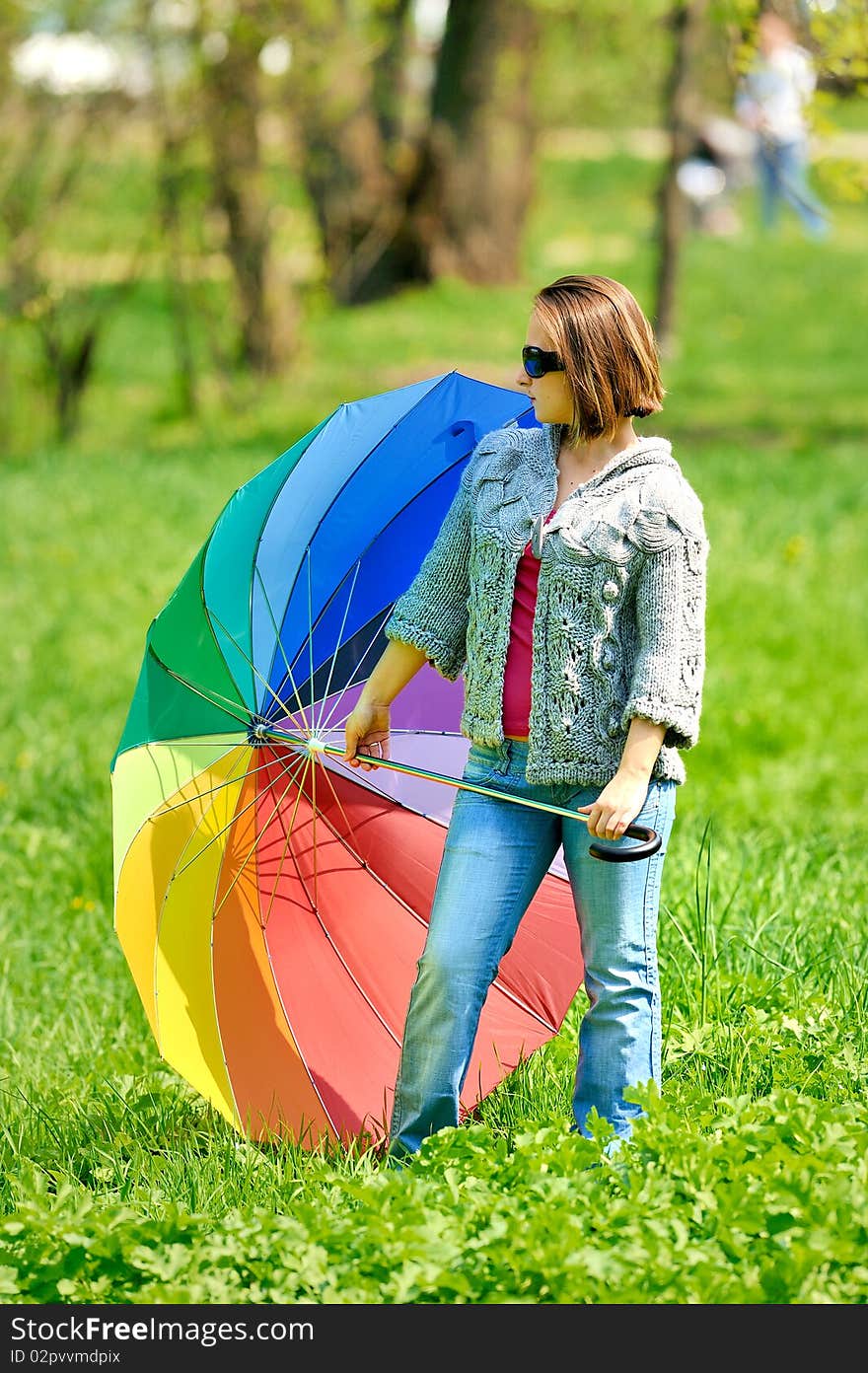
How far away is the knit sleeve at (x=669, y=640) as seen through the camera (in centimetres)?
282

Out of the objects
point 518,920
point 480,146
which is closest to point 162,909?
point 518,920

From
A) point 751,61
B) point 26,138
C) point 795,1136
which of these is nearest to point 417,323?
point 26,138

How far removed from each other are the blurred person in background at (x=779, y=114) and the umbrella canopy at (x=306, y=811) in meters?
3.30

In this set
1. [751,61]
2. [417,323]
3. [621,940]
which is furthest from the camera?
[417,323]

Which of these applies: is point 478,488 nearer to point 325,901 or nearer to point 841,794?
point 325,901

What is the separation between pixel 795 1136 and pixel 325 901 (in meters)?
1.19

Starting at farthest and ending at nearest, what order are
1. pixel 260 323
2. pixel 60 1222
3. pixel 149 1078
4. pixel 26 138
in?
pixel 260 323
pixel 26 138
pixel 149 1078
pixel 60 1222

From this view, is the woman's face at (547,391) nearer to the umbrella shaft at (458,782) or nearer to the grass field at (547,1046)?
the umbrella shaft at (458,782)

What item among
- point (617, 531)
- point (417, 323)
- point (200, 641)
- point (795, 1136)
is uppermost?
point (417, 323)

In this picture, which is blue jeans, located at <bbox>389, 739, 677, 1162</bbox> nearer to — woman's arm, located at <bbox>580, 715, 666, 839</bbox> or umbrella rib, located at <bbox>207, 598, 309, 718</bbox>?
woman's arm, located at <bbox>580, 715, 666, 839</bbox>

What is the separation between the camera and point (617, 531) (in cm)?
284

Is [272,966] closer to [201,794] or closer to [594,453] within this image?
[201,794]

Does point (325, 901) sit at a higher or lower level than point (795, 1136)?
higher

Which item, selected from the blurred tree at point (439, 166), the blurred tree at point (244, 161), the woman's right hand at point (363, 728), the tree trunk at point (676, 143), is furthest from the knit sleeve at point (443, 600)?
the blurred tree at point (439, 166)
